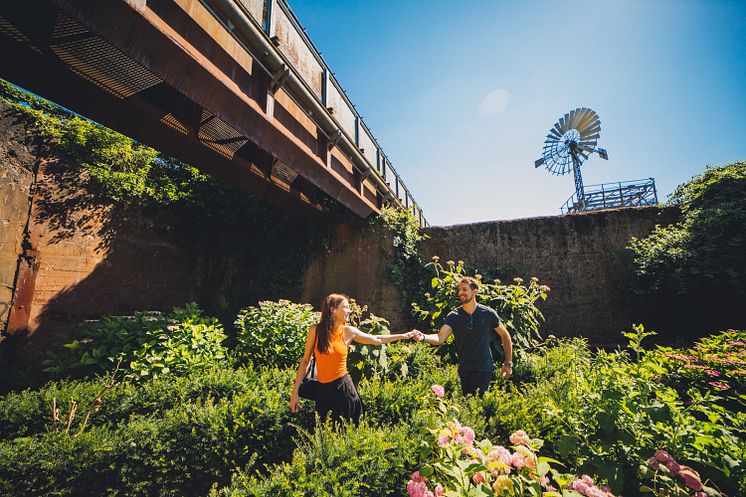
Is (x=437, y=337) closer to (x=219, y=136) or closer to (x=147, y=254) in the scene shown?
(x=219, y=136)

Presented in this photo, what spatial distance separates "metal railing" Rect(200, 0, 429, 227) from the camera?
382 centimetres

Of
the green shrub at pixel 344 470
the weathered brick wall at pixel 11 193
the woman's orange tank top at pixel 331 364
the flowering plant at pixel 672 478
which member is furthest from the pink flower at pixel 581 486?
the weathered brick wall at pixel 11 193

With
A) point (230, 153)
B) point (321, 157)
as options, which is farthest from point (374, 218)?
point (230, 153)

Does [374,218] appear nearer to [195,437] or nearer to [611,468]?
[195,437]

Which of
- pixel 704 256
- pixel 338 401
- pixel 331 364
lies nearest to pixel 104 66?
pixel 331 364

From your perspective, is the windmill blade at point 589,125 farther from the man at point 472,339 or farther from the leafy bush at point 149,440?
the leafy bush at point 149,440

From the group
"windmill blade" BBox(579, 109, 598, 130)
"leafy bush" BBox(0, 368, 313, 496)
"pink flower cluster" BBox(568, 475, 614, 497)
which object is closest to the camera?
"pink flower cluster" BBox(568, 475, 614, 497)

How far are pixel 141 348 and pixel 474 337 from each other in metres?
5.40

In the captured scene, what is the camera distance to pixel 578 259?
8.19 meters

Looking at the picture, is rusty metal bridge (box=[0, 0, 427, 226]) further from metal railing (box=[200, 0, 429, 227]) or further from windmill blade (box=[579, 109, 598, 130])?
windmill blade (box=[579, 109, 598, 130])

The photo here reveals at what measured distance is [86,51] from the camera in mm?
3377

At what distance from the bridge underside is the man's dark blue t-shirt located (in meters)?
3.88

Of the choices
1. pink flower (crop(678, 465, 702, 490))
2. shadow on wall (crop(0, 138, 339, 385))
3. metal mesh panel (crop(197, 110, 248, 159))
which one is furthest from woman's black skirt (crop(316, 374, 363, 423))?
shadow on wall (crop(0, 138, 339, 385))

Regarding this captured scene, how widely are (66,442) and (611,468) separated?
455 centimetres
